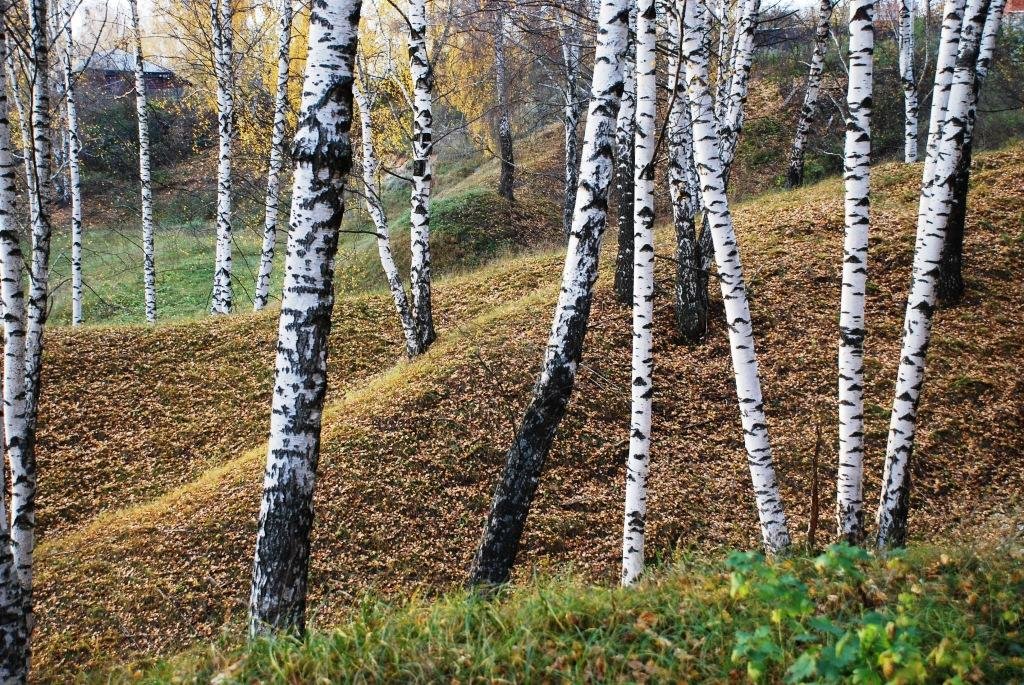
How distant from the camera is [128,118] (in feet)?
120

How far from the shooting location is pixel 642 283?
21.5 ft

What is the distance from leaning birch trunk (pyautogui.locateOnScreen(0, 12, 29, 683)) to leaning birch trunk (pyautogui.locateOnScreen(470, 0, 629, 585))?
3357 millimetres

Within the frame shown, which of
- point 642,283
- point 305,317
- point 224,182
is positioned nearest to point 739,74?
point 642,283

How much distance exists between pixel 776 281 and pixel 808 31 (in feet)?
69.8

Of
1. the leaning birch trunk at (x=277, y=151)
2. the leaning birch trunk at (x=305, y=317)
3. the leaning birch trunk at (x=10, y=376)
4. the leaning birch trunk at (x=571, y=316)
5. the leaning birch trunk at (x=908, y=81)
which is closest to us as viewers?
the leaning birch trunk at (x=305, y=317)

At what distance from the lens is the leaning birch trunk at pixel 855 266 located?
591 cm

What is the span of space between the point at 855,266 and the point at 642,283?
174cm

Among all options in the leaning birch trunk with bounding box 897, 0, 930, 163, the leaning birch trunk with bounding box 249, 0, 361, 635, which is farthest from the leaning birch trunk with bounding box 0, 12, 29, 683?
the leaning birch trunk with bounding box 897, 0, 930, 163

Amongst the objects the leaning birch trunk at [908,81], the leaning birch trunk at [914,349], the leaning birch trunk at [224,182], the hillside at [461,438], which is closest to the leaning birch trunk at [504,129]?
the leaning birch trunk at [224,182]

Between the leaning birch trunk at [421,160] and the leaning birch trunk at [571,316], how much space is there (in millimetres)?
5499

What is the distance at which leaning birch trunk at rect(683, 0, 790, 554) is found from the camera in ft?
20.7

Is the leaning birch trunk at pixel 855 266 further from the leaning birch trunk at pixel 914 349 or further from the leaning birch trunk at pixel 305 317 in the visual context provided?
the leaning birch trunk at pixel 305 317

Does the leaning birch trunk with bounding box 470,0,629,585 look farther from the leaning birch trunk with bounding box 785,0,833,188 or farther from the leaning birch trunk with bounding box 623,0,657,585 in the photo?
the leaning birch trunk with bounding box 785,0,833,188

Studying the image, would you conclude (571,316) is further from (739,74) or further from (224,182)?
(224,182)
